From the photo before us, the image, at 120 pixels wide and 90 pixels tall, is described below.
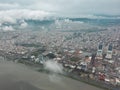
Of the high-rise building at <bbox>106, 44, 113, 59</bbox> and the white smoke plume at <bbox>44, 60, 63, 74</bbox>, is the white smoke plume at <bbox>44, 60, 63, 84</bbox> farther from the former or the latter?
the high-rise building at <bbox>106, 44, 113, 59</bbox>

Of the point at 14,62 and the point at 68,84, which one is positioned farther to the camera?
the point at 14,62

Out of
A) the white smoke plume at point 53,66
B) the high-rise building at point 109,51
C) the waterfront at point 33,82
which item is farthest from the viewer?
the high-rise building at point 109,51

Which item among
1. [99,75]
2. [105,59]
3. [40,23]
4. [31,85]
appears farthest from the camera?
[40,23]

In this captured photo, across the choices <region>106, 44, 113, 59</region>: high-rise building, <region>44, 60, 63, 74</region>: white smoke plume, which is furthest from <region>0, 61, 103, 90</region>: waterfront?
<region>106, 44, 113, 59</region>: high-rise building

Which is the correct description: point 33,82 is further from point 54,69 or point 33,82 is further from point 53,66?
point 53,66

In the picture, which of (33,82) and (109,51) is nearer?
(33,82)

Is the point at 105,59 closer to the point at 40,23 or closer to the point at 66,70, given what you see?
the point at 66,70

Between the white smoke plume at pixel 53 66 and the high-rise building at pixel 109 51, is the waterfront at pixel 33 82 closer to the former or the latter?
the white smoke plume at pixel 53 66

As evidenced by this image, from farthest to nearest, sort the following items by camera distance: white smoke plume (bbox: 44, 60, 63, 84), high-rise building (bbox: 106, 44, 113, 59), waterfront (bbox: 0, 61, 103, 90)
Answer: high-rise building (bbox: 106, 44, 113, 59) < white smoke plume (bbox: 44, 60, 63, 84) < waterfront (bbox: 0, 61, 103, 90)

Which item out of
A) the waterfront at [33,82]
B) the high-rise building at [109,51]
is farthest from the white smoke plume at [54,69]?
the high-rise building at [109,51]

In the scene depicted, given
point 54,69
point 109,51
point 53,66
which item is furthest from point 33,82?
point 109,51

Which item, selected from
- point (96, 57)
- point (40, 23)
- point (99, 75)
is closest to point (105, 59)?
point (96, 57)
